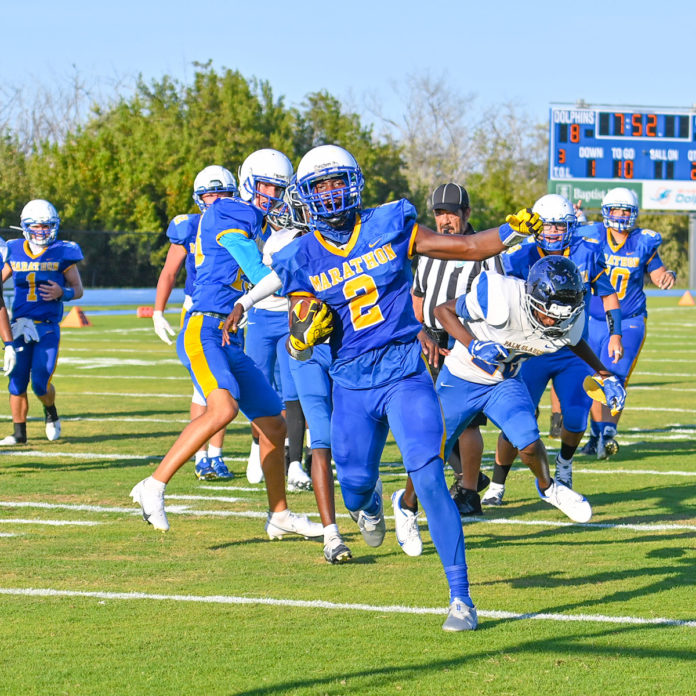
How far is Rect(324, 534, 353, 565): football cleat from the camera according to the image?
5.52 m

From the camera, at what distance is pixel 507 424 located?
605 cm

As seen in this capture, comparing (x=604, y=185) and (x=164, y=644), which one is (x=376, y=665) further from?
(x=604, y=185)

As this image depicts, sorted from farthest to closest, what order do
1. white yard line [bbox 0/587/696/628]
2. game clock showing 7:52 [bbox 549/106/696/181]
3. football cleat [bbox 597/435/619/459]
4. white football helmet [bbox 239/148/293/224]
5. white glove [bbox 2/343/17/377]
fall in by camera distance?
game clock showing 7:52 [bbox 549/106/696/181], white glove [bbox 2/343/17/377], football cleat [bbox 597/435/619/459], white football helmet [bbox 239/148/293/224], white yard line [bbox 0/587/696/628]

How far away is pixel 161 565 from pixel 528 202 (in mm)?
53493

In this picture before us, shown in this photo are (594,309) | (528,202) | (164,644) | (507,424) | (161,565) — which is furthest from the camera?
(528,202)

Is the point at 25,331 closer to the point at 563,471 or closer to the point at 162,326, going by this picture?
the point at 162,326

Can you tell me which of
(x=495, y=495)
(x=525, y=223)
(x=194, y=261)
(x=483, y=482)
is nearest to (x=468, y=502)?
(x=495, y=495)

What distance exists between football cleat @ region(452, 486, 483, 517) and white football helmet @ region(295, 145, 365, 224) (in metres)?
2.47

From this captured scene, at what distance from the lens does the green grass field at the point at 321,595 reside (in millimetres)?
3941

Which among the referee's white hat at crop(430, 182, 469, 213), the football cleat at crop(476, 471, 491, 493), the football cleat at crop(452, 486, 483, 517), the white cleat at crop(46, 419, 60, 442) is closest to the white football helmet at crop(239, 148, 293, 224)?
the referee's white hat at crop(430, 182, 469, 213)

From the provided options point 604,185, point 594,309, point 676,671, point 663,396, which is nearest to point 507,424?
point 676,671

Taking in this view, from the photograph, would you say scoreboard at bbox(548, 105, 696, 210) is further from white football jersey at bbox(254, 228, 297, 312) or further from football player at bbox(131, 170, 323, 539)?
football player at bbox(131, 170, 323, 539)

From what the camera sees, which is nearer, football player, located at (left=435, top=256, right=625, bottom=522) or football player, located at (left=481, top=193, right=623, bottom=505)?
football player, located at (left=435, top=256, right=625, bottom=522)

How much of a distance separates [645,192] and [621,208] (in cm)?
2736
